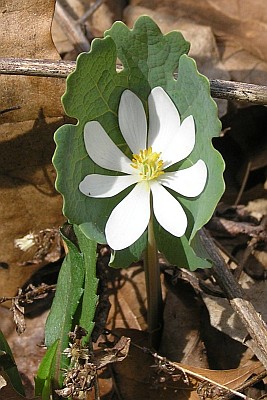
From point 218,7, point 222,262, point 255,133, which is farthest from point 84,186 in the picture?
point 218,7

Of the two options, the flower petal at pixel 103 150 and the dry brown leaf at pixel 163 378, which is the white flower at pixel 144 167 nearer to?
the flower petal at pixel 103 150

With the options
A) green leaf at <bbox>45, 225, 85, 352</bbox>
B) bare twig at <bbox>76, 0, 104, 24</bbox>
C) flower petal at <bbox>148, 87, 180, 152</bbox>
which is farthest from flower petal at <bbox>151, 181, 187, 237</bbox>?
bare twig at <bbox>76, 0, 104, 24</bbox>

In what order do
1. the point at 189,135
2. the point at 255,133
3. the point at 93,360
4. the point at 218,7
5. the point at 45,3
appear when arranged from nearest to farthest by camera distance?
the point at 189,135, the point at 93,360, the point at 45,3, the point at 255,133, the point at 218,7

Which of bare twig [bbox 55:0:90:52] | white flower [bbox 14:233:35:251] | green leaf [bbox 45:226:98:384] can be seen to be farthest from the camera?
bare twig [bbox 55:0:90:52]

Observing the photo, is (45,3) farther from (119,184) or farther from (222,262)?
(222,262)

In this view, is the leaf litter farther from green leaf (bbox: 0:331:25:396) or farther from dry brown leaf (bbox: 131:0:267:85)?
dry brown leaf (bbox: 131:0:267:85)

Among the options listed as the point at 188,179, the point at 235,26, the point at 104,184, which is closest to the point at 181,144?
the point at 188,179
